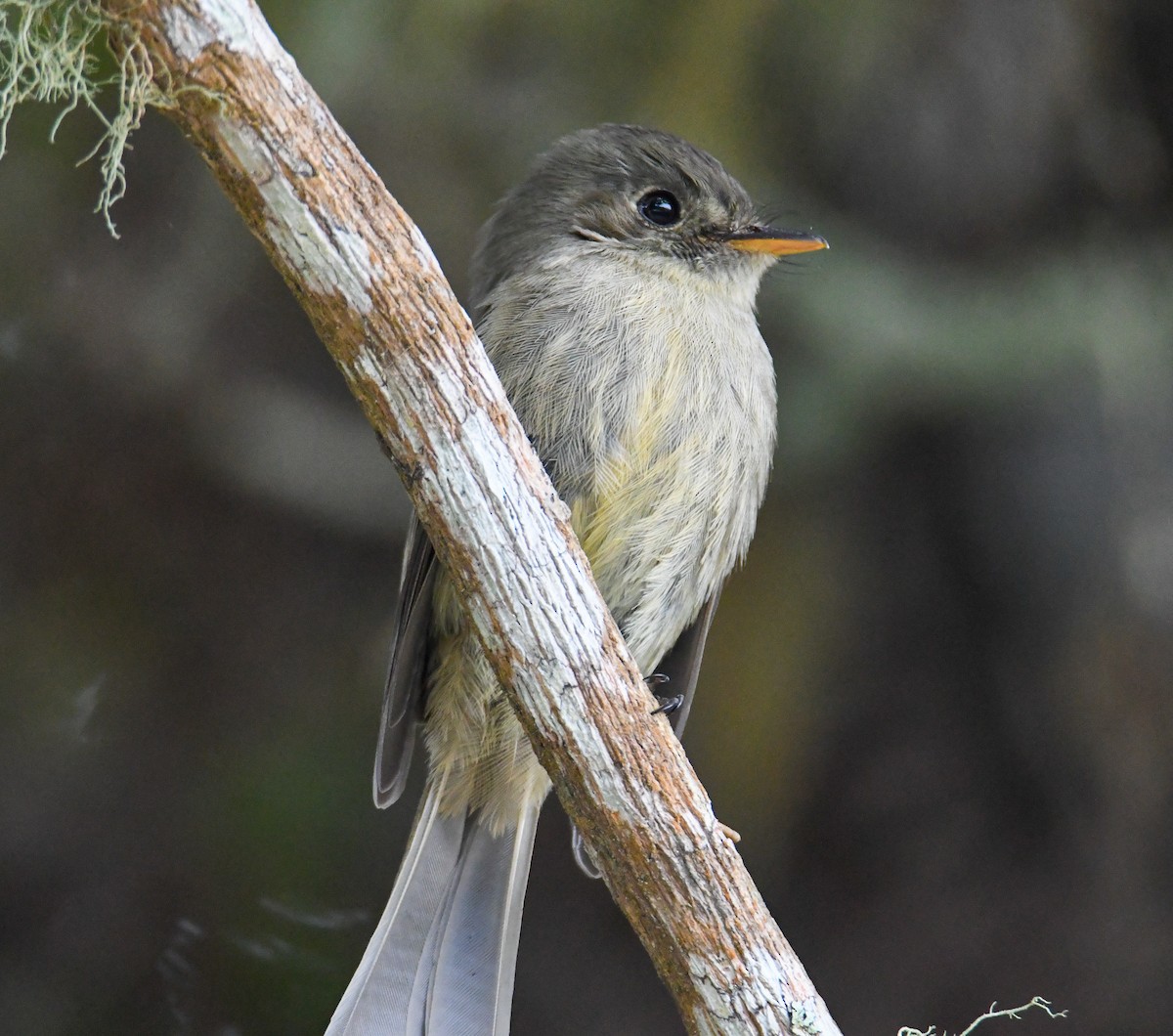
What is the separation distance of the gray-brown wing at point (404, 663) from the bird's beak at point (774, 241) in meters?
1.04

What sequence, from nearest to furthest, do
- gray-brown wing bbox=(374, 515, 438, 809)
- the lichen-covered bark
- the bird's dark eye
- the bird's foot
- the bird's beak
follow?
1. the lichen-covered bark
2. the bird's foot
3. gray-brown wing bbox=(374, 515, 438, 809)
4. the bird's beak
5. the bird's dark eye

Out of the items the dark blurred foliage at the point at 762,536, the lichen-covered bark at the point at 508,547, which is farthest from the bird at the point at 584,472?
the dark blurred foliage at the point at 762,536

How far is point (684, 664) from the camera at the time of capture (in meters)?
3.58

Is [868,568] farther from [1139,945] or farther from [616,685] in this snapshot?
[616,685]

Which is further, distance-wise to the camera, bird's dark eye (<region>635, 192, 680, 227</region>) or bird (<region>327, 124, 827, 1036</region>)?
bird's dark eye (<region>635, 192, 680, 227</region>)

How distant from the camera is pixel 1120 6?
425 centimetres

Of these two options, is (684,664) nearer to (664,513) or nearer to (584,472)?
(664,513)

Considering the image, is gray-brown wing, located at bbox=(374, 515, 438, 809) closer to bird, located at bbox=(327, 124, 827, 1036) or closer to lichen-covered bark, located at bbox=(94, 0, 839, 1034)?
bird, located at bbox=(327, 124, 827, 1036)

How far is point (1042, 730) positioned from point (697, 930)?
2.18m

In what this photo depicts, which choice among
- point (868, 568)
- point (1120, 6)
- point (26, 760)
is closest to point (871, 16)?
point (1120, 6)

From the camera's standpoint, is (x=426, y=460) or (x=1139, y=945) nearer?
(x=426, y=460)

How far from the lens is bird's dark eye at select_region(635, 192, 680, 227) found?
345cm

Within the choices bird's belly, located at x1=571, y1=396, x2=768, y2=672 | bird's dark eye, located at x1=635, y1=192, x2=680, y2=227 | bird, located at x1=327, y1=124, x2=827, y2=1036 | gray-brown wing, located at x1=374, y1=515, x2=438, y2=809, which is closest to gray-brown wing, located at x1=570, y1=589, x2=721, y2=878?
bird, located at x1=327, y1=124, x2=827, y2=1036

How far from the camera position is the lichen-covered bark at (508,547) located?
217 centimetres
